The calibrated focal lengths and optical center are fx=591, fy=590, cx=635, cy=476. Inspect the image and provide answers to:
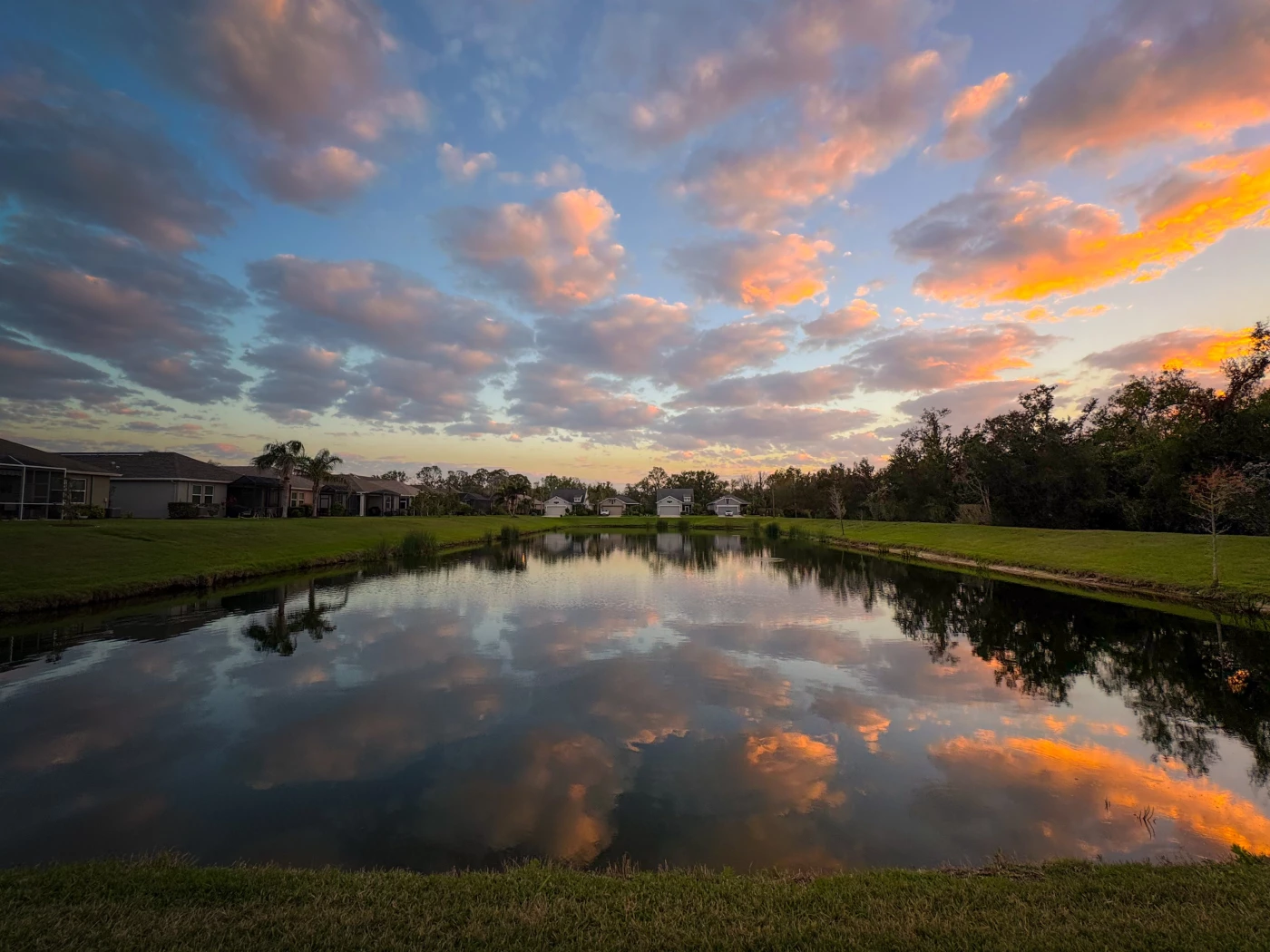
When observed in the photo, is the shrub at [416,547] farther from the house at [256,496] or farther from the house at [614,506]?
the house at [614,506]

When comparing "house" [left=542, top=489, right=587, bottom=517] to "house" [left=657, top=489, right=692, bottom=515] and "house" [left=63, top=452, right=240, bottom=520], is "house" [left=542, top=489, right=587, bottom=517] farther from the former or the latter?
"house" [left=63, top=452, right=240, bottom=520]

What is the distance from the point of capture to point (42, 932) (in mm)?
4121

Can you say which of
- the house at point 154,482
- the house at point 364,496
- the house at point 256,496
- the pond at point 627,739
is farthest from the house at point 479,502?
the pond at point 627,739

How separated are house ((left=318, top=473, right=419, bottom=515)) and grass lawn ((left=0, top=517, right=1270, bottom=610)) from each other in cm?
2767

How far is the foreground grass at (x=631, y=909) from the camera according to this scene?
413 cm

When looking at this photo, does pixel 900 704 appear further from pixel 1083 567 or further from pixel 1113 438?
pixel 1113 438

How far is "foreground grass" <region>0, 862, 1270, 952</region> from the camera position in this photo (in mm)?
4129

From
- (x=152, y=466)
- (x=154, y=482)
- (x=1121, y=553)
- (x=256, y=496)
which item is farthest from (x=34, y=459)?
(x=1121, y=553)

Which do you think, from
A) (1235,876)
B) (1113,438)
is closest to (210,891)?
(1235,876)

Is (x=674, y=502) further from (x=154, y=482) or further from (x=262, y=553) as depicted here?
(x=262, y=553)

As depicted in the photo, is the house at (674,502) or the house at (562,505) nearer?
the house at (674,502)

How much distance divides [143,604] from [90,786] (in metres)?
15.7

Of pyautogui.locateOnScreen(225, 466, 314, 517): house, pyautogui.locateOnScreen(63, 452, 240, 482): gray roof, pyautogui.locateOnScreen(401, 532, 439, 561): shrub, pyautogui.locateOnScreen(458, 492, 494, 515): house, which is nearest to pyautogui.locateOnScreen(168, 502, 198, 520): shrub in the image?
pyautogui.locateOnScreen(63, 452, 240, 482): gray roof

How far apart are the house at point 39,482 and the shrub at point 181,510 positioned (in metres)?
3.86
